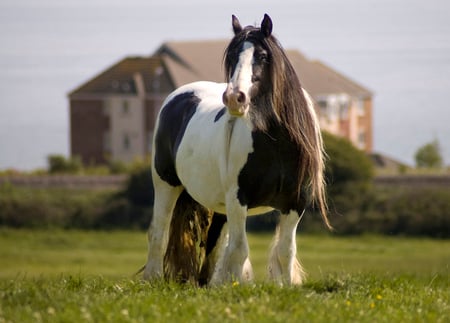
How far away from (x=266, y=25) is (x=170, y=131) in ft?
7.79

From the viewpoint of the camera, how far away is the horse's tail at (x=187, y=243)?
38.6 ft

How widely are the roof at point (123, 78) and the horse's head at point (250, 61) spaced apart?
76.6m

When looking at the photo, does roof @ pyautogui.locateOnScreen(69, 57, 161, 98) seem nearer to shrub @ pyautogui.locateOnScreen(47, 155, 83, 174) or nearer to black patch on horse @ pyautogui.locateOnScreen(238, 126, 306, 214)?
shrub @ pyautogui.locateOnScreen(47, 155, 83, 174)

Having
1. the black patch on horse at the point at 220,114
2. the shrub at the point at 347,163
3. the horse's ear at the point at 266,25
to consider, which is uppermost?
the horse's ear at the point at 266,25

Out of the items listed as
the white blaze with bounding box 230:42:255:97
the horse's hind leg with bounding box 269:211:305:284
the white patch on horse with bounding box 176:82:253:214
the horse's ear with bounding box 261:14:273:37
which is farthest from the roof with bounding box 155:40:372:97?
the white blaze with bounding box 230:42:255:97

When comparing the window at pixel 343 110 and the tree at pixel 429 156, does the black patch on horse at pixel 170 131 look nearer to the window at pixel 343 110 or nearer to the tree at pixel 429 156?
the tree at pixel 429 156

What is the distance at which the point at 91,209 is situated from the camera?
53281 millimetres

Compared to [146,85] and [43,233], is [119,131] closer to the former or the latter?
Answer: [146,85]

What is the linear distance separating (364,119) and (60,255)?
194 feet

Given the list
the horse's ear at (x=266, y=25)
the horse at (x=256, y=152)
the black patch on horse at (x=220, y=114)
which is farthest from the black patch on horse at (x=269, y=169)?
the horse's ear at (x=266, y=25)

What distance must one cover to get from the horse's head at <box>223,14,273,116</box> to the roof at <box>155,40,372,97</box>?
2828 inches

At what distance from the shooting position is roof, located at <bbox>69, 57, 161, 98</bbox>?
86812 millimetres

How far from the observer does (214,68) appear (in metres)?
87.4

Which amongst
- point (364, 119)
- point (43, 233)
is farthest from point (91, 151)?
point (43, 233)
